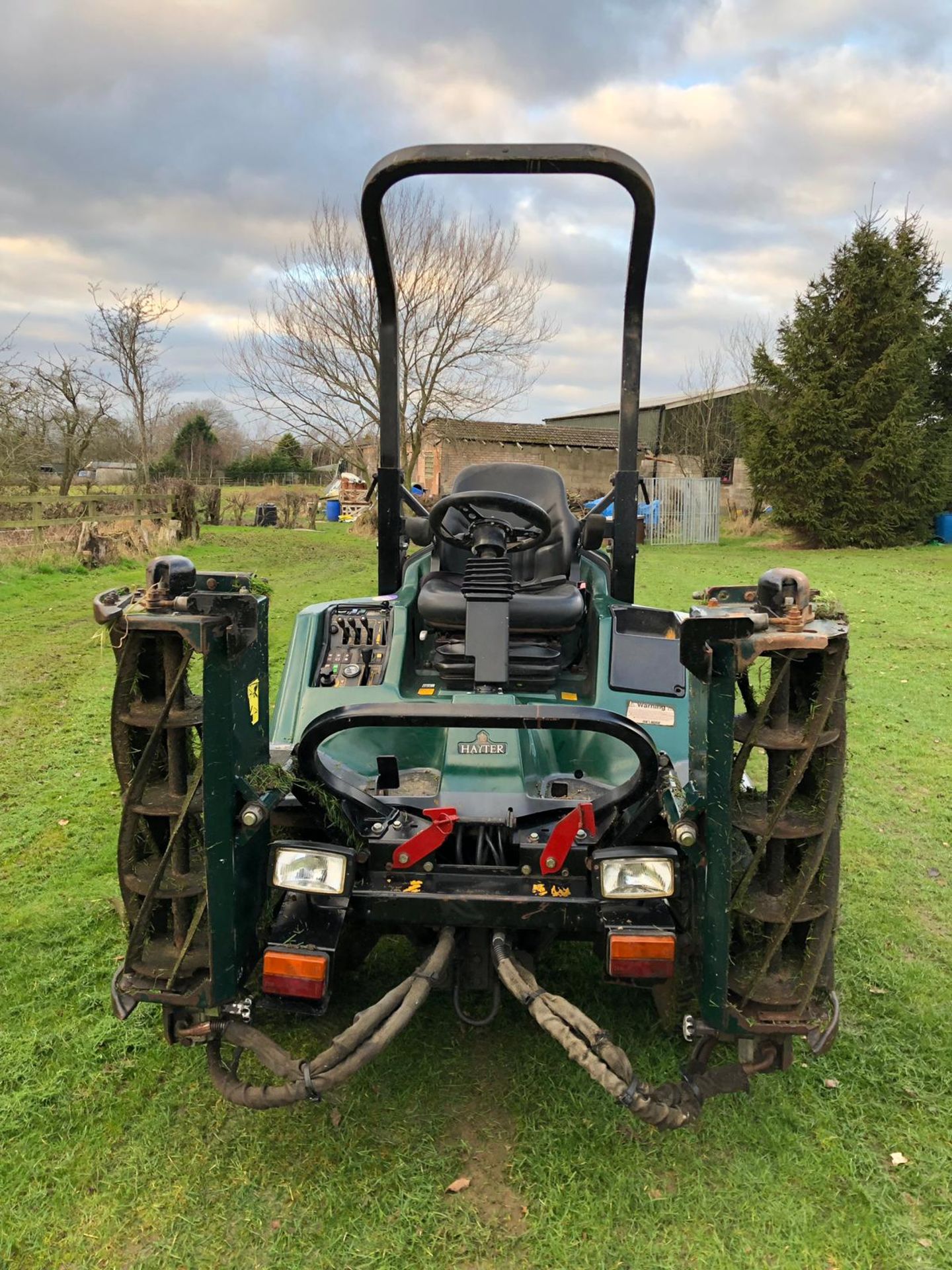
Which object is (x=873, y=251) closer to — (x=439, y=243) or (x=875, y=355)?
(x=875, y=355)

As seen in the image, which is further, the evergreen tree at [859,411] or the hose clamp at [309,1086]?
the evergreen tree at [859,411]

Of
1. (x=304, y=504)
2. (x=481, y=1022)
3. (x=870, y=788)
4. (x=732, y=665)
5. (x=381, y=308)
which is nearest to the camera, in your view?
(x=732, y=665)

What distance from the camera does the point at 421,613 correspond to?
406 cm

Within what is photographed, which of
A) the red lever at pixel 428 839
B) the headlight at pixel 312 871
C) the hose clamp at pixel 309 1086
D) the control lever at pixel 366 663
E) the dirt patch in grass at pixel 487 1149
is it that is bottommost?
the dirt patch in grass at pixel 487 1149

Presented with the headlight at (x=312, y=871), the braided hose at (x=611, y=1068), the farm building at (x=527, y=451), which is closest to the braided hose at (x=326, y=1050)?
the braided hose at (x=611, y=1068)

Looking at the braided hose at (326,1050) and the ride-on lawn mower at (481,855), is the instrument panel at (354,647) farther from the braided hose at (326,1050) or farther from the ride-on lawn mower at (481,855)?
the braided hose at (326,1050)

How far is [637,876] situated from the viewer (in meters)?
→ 2.36

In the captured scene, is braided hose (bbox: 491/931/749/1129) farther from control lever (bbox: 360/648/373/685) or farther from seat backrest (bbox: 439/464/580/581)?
seat backrest (bbox: 439/464/580/581)

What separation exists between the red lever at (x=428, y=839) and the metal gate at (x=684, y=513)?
21.2m

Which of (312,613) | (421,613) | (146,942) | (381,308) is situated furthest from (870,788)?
(146,942)

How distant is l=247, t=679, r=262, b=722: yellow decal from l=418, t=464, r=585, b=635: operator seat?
4.97 ft

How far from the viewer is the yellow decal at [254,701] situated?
2486 millimetres

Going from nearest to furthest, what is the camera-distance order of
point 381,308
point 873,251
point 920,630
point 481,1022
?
point 481,1022, point 381,308, point 920,630, point 873,251

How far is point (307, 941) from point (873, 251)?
21.8 meters
